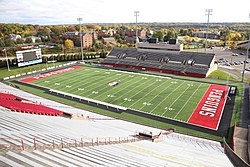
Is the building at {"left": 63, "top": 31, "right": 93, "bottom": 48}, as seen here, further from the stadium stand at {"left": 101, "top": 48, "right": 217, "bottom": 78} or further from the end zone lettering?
the end zone lettering

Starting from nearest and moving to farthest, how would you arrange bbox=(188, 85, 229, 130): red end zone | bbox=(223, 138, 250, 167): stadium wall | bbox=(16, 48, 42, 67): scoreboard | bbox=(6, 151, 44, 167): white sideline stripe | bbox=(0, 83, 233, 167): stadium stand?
bbox=(6, 151, 44, 167): white sideline stripe
bbox=(0, 83, 233, 167): stadium stand
bbox=(223, 138, 250, 167): stadium wall
bbox=(188, 85, 229, 130): red end zone
bbox=(16, 48, 42, 67): scoreboard

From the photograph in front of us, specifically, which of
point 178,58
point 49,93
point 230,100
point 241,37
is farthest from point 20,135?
point 241,37

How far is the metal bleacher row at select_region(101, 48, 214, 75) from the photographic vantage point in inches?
1438

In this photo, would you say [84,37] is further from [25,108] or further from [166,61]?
[25,108]

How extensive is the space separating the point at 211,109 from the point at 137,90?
9472mm

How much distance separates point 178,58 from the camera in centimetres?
3966

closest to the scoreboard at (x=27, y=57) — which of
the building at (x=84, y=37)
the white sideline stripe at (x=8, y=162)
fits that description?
the building at (x=84, y=37)

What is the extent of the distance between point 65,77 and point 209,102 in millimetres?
22036

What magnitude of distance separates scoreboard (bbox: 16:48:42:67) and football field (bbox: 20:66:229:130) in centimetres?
708

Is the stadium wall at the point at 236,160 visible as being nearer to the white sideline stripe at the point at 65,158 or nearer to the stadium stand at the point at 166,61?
the white sideline stripe at the point at 65,158

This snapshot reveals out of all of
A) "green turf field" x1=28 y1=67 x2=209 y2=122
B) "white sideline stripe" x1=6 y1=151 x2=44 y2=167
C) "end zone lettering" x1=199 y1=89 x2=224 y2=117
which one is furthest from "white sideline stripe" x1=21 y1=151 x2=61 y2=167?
"end zone lettering" x1=199 y1=89 x2=224 y2=117

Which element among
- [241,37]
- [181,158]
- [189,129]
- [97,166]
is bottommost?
[189,129]

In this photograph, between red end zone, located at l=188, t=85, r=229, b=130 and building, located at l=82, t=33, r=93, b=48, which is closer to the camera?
red end zone, located at l=188, t=85, r=229, b=130

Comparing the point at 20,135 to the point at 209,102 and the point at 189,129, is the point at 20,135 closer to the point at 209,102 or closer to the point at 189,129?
the point at 189,129
